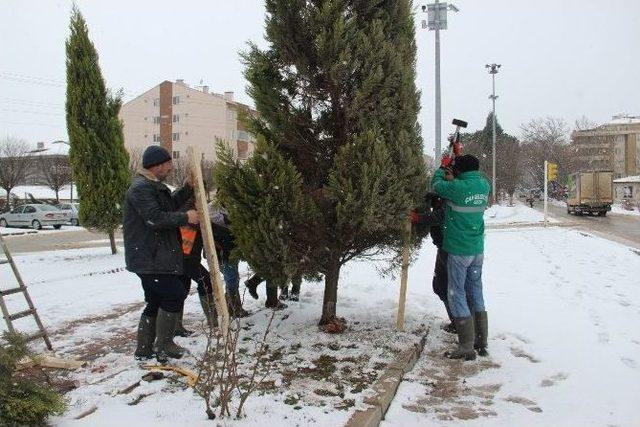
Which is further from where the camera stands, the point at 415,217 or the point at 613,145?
the point at 613,145

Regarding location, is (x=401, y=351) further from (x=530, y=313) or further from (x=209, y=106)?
(x=209, y=106)

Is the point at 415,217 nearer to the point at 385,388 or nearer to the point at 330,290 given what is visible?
the point at 330,290

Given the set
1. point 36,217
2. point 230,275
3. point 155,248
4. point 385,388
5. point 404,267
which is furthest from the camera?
point 36,217

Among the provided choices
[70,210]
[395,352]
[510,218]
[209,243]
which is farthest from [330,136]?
[70,210]

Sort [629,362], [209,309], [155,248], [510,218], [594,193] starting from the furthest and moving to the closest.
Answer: [594,193] → [510,218] → [629,362] → [155,248] → [209,309]

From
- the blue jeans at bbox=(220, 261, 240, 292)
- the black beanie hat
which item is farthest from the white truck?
the black beanie hat

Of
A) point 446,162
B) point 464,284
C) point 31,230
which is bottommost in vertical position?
point 31,230

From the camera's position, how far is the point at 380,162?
14.8 ft

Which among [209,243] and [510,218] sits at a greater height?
[209,243]

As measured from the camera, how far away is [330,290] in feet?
17.7

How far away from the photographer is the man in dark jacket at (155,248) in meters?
4.21

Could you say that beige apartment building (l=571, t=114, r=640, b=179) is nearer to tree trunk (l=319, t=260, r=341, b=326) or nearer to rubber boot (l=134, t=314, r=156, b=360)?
tree trunk (l=319, t=260, r=341, b=326)

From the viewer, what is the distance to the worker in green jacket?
489cm

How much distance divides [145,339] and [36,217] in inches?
1184
